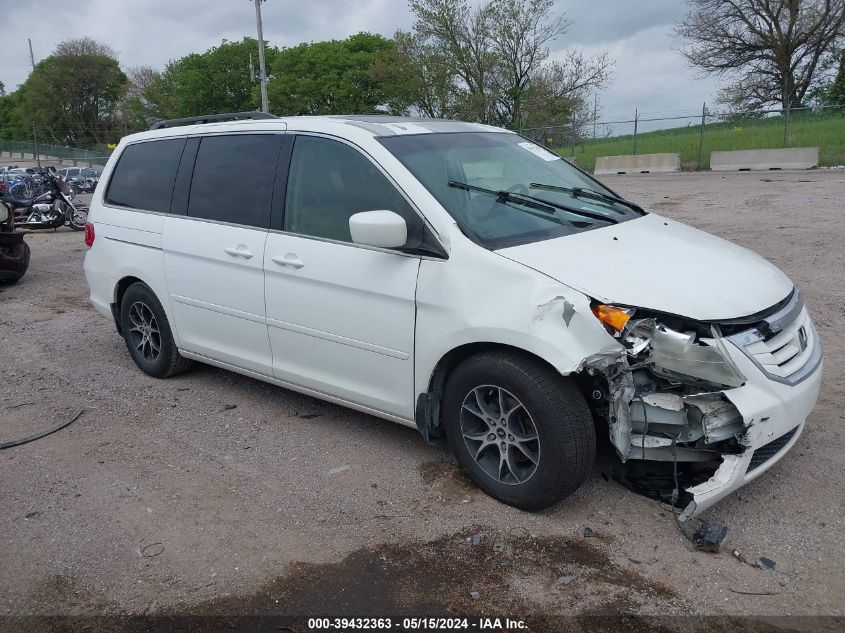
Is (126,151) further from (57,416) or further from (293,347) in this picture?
(293,347)

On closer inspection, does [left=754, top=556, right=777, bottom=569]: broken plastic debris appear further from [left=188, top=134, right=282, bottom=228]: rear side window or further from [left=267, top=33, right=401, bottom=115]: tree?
[left=267, top=33, right=401, bottom=115]: tree

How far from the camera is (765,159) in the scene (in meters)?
22.1

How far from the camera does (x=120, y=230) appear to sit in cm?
570

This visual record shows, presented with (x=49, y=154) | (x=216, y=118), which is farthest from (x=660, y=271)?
(x=49, y=154)

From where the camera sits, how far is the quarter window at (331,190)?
4098 mm

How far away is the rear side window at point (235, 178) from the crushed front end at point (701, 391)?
2348mm

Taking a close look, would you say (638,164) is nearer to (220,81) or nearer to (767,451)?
(767,451)

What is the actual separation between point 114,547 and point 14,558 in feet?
1.45

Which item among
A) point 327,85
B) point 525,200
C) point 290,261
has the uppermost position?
point 327,85

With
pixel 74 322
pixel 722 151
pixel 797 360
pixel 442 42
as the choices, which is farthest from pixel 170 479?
pixel 442 42

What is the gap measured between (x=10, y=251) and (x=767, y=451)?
31.2 ft

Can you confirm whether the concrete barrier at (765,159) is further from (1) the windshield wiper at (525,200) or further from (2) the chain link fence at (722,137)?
(1) the windshield wiper at (525,200)

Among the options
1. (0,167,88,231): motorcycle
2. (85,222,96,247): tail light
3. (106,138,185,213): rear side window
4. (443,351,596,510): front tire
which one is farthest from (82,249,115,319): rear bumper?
(0,167,88,231): motorcycle

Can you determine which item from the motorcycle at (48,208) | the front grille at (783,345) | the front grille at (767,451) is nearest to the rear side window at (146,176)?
the front grille at (783,345)
